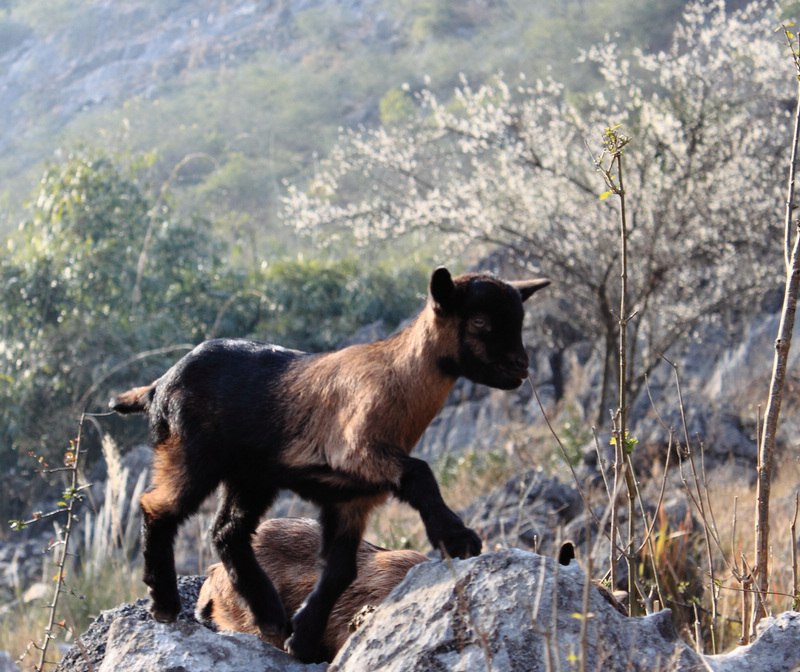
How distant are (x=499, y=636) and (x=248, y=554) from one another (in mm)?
1400

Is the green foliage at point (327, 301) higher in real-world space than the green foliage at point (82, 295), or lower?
lower

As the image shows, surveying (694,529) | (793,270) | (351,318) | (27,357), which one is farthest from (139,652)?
(351,318)

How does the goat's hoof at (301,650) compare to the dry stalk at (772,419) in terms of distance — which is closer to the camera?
the dry stalk at (772,419)

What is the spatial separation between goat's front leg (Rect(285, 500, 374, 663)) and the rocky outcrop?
36 centimetres

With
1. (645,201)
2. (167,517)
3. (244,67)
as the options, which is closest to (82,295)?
(645,201)

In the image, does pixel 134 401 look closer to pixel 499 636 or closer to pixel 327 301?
pixel 499 636

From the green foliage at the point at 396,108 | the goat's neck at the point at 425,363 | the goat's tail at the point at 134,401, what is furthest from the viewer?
the green foliage at the point at 396,108

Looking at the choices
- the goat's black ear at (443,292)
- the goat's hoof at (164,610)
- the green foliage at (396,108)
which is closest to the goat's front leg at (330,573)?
the goat's hoof at (164,610)

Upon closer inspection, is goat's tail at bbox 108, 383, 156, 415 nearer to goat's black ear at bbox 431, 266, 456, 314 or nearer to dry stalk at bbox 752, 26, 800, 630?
goat's black ear at bbox 431, 266, 456, 314

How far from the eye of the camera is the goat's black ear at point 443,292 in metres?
3.52

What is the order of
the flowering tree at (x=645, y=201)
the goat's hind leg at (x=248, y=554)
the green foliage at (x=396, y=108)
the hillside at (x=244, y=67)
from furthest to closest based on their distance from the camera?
the hillside at (x=244, y=67)
the green foliage at (x=396, y=108)
the flowering tree at (x=645, y=201)
the goat's hind leg at (x=248, y=554)

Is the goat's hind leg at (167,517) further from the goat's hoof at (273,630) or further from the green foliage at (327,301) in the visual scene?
the green foliage at (327,301)

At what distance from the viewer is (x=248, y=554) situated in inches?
144

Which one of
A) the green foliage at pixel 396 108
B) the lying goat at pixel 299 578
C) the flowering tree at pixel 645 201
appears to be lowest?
the green foliage at pixel 396 108
